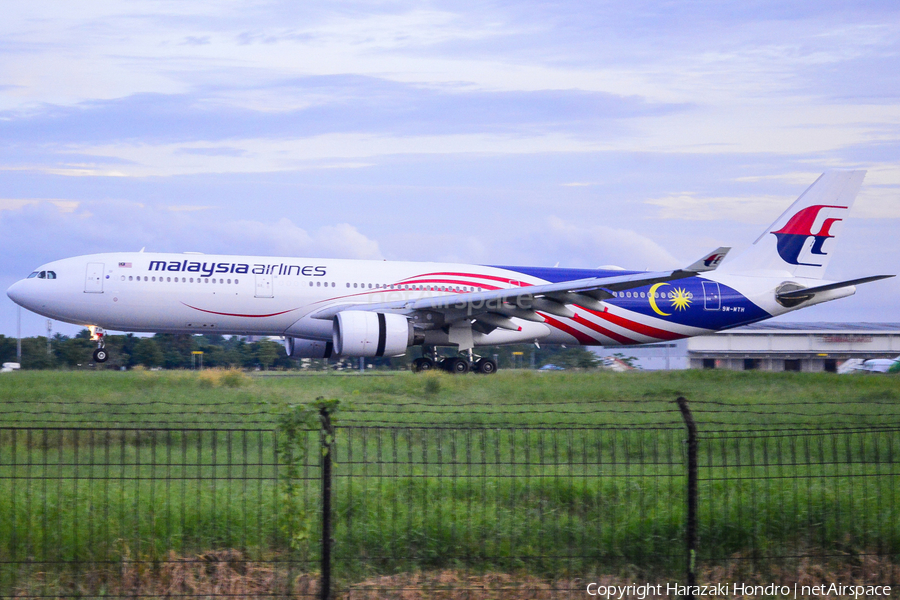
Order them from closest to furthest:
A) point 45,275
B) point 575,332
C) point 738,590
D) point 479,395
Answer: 1. point 738,590
2. point 479,395
3. point 45,275
4. point 575,332

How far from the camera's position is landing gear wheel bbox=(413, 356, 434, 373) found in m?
23.5

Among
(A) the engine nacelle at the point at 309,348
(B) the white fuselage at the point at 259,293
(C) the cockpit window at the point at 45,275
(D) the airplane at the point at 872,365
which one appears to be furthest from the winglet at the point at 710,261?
(D) the airplane at the point at 872,365

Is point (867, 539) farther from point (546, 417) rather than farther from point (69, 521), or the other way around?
point (69, 521)

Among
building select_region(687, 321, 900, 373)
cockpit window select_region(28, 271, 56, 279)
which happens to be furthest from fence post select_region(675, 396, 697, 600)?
building select_region(687, 321, 900, 373)

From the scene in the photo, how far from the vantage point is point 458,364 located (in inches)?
912

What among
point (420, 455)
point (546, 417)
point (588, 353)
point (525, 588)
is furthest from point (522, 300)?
point (588, 353)

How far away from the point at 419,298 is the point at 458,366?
7.32 feet

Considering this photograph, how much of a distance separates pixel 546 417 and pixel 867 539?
19.9 ft

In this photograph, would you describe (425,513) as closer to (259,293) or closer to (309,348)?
(259,293)

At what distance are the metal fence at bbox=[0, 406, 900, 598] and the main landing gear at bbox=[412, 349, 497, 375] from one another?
1474cm

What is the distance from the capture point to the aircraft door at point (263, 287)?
22.0 metres

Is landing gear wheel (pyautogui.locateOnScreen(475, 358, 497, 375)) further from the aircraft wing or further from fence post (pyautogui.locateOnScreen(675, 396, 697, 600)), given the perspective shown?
fence post (pyautogui.locateOnScreen(675, 396, 697, 600))

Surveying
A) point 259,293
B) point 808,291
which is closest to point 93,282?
point 259,293

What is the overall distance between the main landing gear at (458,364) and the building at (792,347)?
3407 cm
